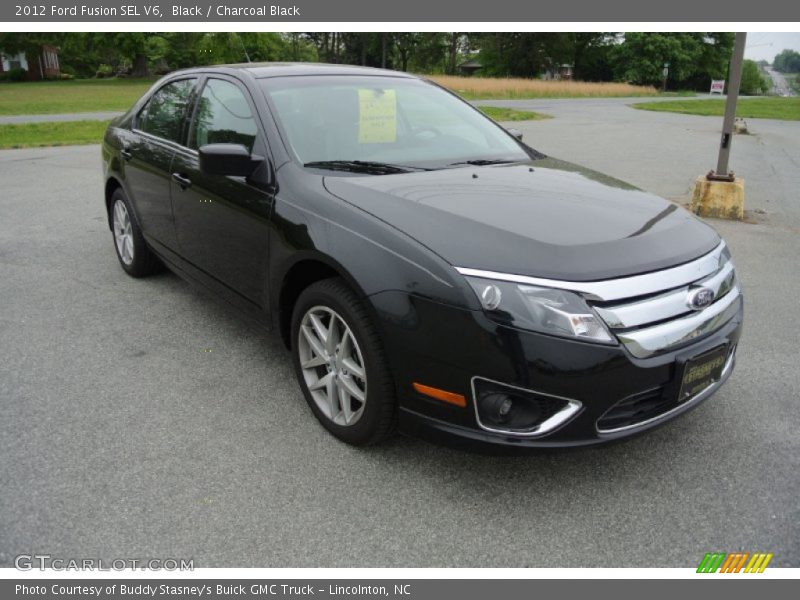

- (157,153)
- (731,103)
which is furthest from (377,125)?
(731,103)

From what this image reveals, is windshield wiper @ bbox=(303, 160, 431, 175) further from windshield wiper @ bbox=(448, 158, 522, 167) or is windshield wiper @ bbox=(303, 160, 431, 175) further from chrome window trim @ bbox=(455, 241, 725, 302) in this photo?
chrome window trim @ bbox=(455, 241, 725, 302)

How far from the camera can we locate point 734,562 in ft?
7.74

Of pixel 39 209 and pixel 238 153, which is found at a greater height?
pixel 238 153

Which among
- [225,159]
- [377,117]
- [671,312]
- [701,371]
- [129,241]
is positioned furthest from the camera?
[129,241]

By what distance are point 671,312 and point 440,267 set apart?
0.88 m

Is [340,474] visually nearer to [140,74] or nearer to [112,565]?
[112,565]

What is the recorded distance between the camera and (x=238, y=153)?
126 inches

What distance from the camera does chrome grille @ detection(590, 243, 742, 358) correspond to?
2.39m

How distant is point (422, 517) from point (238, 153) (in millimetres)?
1852

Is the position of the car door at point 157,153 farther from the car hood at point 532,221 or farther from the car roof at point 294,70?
the car hood at point 532,221

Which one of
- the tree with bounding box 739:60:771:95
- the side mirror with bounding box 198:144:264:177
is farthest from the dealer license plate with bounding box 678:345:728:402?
the tree with bounding box 739:60:771:95

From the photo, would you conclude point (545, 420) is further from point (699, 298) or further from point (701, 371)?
point (699, 298)

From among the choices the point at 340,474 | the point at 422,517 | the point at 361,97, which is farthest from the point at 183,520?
the point at 361,97

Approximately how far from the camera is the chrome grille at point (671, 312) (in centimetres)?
239
